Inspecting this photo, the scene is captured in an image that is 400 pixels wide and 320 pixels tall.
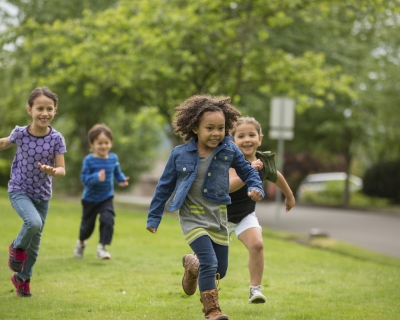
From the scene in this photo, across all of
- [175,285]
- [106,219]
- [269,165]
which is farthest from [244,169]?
[106,219]

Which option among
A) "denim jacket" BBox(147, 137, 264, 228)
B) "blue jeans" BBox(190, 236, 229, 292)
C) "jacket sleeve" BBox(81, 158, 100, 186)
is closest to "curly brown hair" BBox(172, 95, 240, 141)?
"denim jacket" BBox(147, 137, 264, 228)

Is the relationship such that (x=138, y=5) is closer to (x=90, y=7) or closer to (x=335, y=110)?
(x=90, y=7)

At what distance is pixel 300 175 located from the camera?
4203 cm

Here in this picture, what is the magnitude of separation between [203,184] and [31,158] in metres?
1.82

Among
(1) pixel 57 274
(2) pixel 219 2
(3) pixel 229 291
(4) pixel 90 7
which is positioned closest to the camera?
(3) pixel 229 291

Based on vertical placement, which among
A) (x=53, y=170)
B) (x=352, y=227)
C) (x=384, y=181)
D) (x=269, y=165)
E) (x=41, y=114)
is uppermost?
(x=41, y=114)

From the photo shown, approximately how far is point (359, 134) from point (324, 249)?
17.1m

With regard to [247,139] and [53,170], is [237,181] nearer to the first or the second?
[247,139]

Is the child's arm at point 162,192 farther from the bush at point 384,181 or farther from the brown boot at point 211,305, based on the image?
the bush at point 384,181

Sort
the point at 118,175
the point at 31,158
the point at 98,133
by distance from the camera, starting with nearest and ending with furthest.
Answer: the point at 31,158 → the point at 98,133 → the point at 118,175

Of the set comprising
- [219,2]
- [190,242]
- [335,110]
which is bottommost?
[190,242]

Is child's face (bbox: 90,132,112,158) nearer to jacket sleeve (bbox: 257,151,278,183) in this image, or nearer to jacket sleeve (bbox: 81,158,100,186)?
jacket sleeve (bbox: 81,158,100,186)

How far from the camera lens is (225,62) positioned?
17.5 m

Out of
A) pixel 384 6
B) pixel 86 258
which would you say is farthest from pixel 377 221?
pixel 86 258
